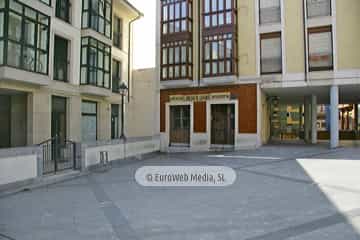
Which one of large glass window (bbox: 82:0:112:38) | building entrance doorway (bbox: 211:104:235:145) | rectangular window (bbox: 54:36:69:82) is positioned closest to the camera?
rectangular window (bbox: 54:36:69:82)

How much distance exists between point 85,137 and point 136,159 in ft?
11.4

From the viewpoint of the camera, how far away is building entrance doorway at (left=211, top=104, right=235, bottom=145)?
1781cm

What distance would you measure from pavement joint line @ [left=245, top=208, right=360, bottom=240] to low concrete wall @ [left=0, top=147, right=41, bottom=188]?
6.25 metres

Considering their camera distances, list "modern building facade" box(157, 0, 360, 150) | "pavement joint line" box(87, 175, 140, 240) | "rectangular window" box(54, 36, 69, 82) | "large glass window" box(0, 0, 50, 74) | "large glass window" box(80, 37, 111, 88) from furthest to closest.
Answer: "modern building facade" box(157, 0, 360, 150), "large glass window" box(80, 37, 111, 88), "rectangular window" box(54, 36, 69, 82), "large glass window" box(0, 0, 50, 74), "pavement joint line" box(87, 175, 140, 240)

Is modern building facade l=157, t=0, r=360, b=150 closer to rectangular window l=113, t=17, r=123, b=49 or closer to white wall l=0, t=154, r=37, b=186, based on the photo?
rectangular window l=113, t=17, r=123, b=49

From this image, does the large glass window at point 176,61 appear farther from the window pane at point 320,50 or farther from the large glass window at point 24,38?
the large glass window at point 24,38

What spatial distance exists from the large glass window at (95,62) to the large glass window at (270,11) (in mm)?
9148

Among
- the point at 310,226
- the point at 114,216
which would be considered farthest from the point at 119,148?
the point at 310,226

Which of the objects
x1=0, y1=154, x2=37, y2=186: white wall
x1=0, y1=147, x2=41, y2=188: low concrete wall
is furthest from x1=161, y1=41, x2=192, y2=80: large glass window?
x1=0, y1=154, x2=37, y2=186: white wall

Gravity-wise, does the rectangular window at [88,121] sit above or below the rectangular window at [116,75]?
below

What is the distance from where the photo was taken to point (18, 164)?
771 centimetres

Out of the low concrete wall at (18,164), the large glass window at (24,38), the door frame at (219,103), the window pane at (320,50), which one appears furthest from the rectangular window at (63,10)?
the window pane at (320,50)

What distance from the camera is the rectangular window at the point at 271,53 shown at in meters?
16.6

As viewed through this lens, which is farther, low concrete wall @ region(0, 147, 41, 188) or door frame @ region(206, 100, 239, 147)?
door frame @ region(206, 100, 239, 147)
